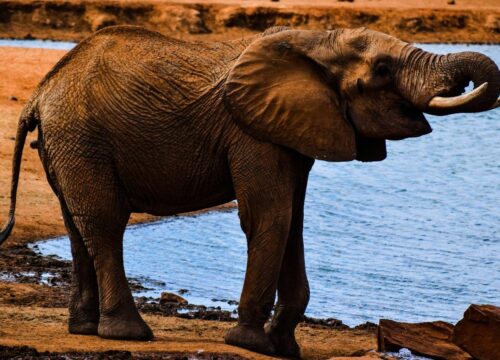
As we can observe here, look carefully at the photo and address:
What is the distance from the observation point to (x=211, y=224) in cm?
1625

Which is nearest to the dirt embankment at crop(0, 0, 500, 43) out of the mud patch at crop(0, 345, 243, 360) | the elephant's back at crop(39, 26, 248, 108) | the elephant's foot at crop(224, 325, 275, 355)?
the elephant's back at crop(39, 26, 248, 108)

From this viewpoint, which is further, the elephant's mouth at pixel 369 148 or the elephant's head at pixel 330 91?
the elephant's mouth at pixel 369 148

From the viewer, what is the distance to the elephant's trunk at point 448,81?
8.04 m

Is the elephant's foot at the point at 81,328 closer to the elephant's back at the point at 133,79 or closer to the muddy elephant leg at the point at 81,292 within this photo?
the muddy elephant leg at the point at 81,292

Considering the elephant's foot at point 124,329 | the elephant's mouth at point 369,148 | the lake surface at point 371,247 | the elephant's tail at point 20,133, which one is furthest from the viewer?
the lake surface at point 371,247

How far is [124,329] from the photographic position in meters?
9.30

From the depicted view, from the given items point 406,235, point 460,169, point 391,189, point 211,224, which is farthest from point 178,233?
point 460,169

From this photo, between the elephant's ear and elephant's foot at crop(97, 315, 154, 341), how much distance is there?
1.53 m

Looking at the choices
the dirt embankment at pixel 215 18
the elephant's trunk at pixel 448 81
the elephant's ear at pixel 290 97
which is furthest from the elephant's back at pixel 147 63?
the dirt embankment at pixel 215 18

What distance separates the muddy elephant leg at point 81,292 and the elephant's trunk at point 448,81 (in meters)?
2.52

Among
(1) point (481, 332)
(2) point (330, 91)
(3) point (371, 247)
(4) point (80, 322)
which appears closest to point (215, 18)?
(3) point (371, 247)

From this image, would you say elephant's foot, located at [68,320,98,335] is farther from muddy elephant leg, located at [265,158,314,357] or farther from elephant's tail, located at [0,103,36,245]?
muddy elephant leg, located at [265,158,314,357]

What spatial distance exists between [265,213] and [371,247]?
688 cm

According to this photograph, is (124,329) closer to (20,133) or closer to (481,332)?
(20,133)
